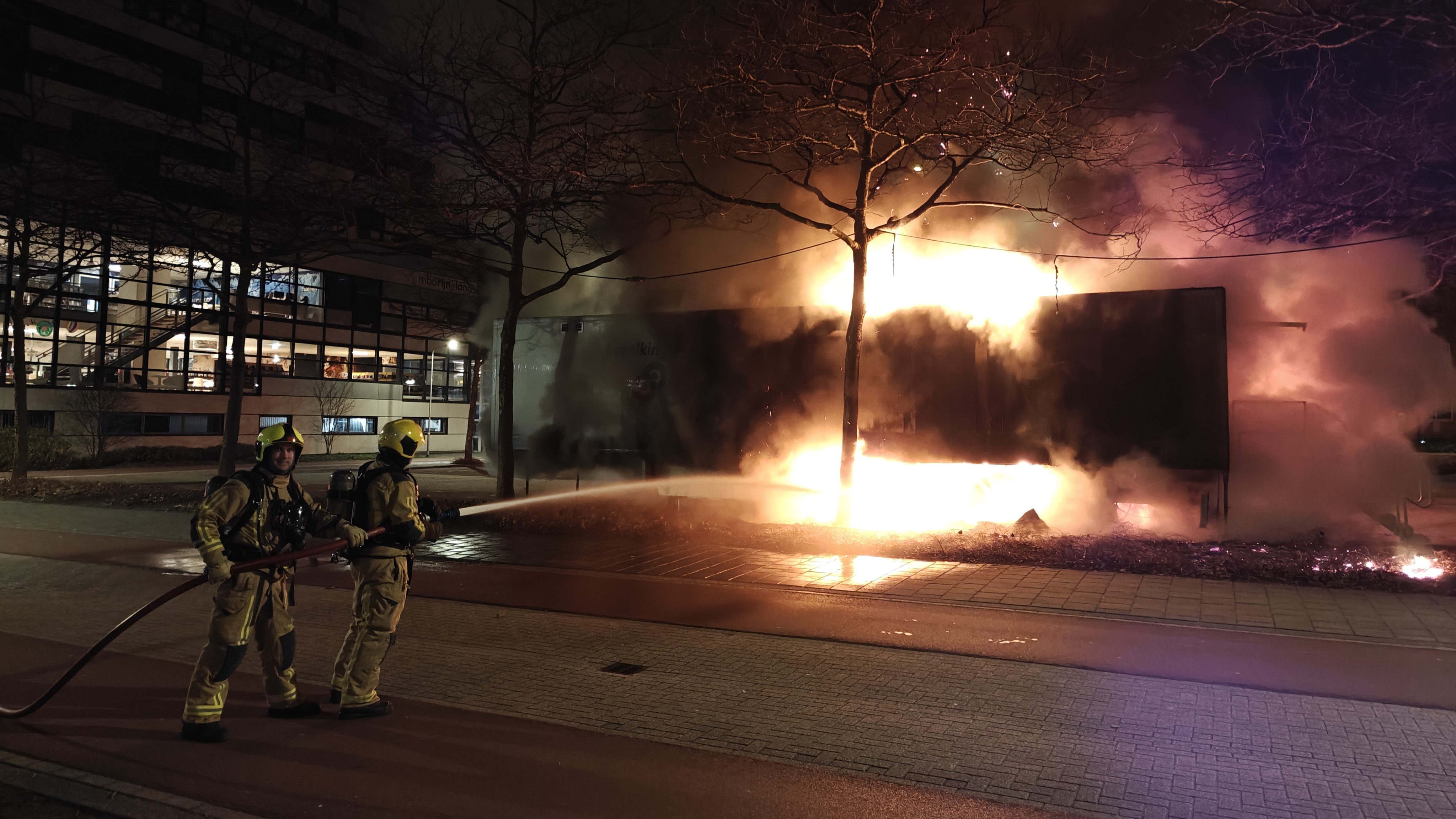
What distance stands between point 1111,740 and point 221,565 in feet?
13.5

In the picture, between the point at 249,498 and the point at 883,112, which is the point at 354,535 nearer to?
the point at 249,498

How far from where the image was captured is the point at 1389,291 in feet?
35.0

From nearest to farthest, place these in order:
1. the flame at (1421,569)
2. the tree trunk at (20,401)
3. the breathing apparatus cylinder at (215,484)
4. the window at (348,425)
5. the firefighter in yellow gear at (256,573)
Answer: the firefighter in yellow gear at (256,573), the breathing apparatus cylinder at (215,484), the flame at (1421,569), the tree trunk at (20,401), the window at (348,425)

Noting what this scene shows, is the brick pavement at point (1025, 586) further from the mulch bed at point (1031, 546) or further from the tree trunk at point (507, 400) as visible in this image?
the tree trunk at point (507, 400)

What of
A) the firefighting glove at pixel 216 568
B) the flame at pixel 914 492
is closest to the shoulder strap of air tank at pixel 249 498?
the firefighting glove at pixel 216 568

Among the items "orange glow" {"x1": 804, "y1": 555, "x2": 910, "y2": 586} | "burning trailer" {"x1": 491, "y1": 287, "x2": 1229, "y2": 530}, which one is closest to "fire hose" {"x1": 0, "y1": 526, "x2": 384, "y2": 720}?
"orange glow" {"x1": 804, "y1": 555, "x2": 910, "y2": 586}

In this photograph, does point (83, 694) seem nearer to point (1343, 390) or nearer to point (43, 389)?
point (1343, 390)

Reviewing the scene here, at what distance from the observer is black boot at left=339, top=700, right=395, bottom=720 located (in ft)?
13.6

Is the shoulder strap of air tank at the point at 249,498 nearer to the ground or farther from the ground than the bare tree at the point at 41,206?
nearer to the ground

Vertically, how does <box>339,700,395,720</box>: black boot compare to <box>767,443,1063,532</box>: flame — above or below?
below

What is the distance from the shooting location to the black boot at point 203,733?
3.88m

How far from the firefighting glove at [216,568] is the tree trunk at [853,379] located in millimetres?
7446

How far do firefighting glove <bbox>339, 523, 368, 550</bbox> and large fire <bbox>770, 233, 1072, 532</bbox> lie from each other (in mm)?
6967

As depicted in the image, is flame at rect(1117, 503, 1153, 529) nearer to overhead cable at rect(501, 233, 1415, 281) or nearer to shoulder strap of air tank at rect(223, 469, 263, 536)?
overhead cable at rect(501, 233, 1415, 281)
